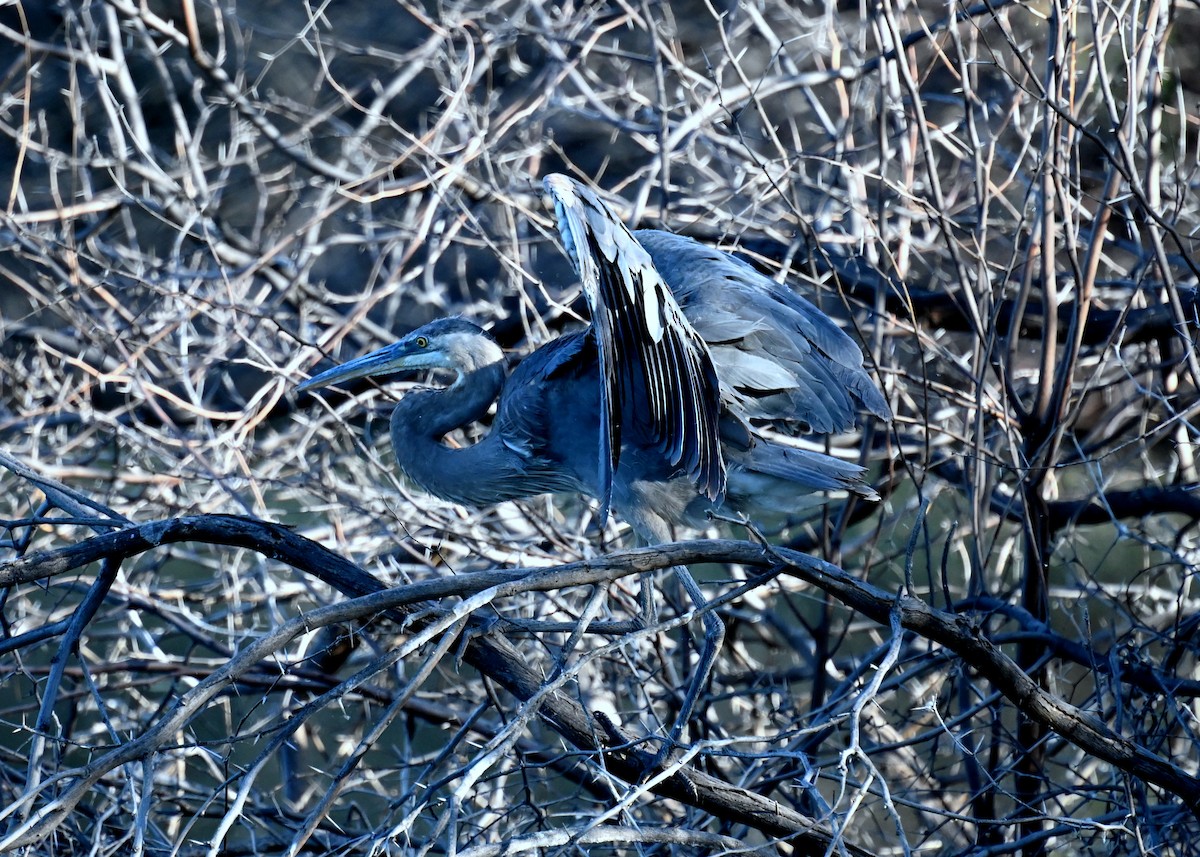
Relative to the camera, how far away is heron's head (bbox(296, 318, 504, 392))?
359 centimetres

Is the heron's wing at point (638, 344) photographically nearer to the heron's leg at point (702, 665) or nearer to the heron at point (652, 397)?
the heron at point (652, 397)

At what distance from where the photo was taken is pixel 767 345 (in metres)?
3.33

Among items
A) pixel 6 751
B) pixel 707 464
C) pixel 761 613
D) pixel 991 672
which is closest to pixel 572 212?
pixel 707 464

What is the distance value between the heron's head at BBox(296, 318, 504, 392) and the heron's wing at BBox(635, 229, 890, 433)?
0.55 m

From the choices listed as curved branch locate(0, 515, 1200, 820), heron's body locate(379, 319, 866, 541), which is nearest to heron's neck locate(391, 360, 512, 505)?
heron's body locate(379, 319, 866, 541)

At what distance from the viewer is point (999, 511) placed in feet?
14.1

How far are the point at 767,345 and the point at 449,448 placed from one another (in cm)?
100

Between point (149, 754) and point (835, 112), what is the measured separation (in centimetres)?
608

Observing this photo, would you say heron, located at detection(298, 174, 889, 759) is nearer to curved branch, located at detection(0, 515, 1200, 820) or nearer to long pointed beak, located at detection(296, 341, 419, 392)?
long pointed beak, located at detection(296, 341, 419, 392)

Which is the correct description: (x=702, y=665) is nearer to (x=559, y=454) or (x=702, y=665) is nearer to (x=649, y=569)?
(x=649, y=569)

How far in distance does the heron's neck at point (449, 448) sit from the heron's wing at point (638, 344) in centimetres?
69

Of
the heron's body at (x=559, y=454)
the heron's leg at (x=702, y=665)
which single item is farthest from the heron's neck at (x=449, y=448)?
the heron's leg at (x=702, y=665)

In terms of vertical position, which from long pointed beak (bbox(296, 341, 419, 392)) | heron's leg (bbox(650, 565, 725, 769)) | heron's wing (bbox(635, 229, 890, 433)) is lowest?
heron's leg (bbox(650, 565, 725, 769))

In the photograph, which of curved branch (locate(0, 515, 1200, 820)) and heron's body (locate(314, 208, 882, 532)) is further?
heron's body (locate(314, 208, 882, 532))
